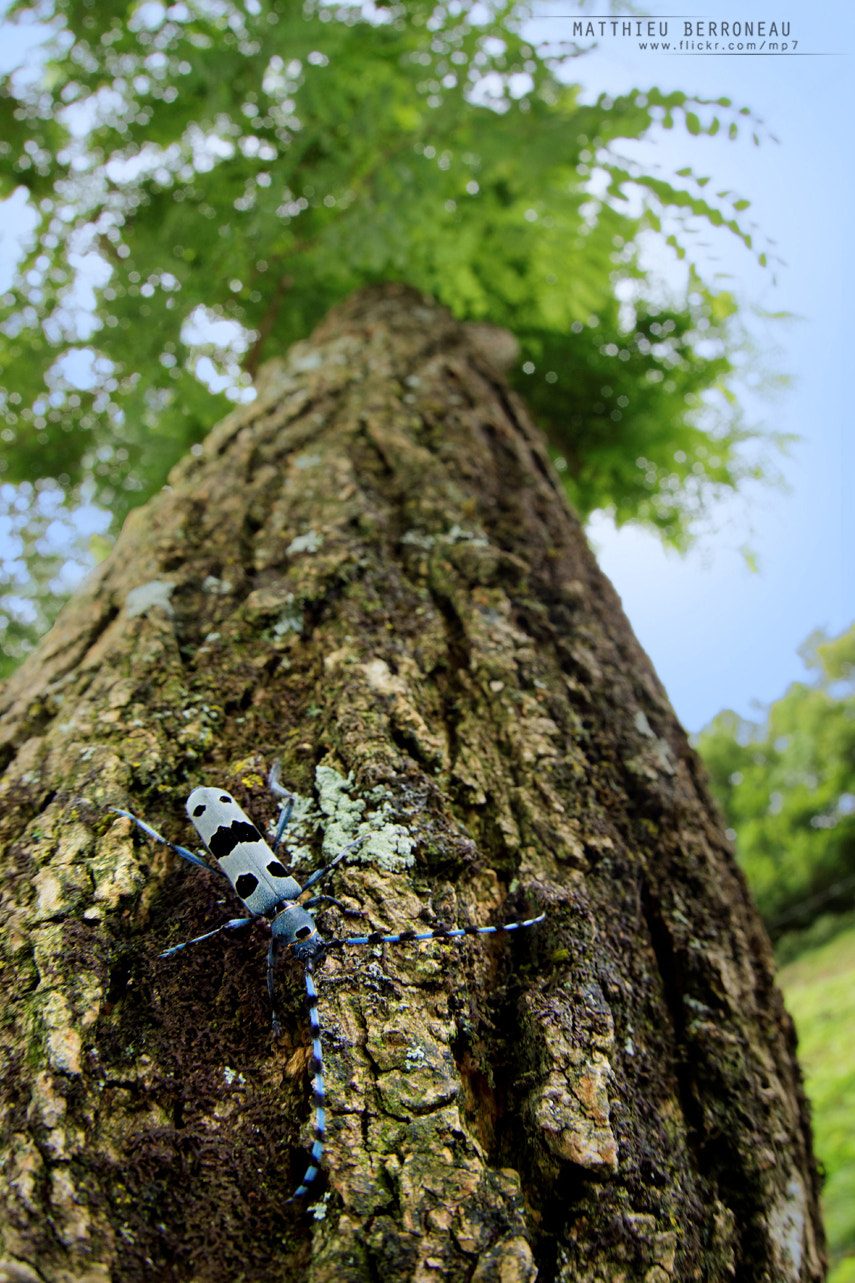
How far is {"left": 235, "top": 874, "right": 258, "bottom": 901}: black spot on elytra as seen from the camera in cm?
136

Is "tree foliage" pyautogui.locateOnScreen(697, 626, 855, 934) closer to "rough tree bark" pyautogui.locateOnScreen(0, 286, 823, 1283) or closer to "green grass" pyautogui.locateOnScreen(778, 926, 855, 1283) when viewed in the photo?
"green grass" pyautogui.locateOnScreen(778, 926, 855, 1283)

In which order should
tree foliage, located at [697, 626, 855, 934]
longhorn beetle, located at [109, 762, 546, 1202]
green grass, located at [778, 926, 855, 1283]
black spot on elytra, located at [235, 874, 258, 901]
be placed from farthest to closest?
tree foliage, located at [697, 626, 855, 934], green grass, located at [778, 926, 855, 1283], black spot on elytra, located at [235, 874, 258, 901], longhorn beetle, located at [109, 762, 546, 1202]

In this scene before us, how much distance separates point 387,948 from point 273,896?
0.25m

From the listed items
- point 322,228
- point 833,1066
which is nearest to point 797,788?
point 833,1066

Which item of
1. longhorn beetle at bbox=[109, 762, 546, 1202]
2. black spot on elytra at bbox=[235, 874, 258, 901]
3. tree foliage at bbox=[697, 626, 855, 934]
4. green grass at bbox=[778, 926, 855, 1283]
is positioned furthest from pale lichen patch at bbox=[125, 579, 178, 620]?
tree foliage at bbox=[697, 626, 855, 934]

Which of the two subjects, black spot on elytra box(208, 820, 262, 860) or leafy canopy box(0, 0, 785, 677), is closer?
black spot on elytra box(208, 820, 262, 860)

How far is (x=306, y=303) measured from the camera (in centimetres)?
472

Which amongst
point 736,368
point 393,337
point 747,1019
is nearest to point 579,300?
point 393,337

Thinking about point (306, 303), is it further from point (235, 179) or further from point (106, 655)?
point (106, 655)

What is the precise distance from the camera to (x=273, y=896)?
134cm

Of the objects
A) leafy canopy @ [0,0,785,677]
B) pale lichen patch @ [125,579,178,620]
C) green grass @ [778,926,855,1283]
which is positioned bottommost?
green grass @ [778,926,855,1283]

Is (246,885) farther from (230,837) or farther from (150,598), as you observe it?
(150,598)

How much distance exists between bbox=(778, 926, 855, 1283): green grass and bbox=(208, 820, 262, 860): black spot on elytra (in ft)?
7.11

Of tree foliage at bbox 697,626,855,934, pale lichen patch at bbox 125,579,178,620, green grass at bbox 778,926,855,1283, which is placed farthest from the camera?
tree foliage at bbox 697,626,855,934
